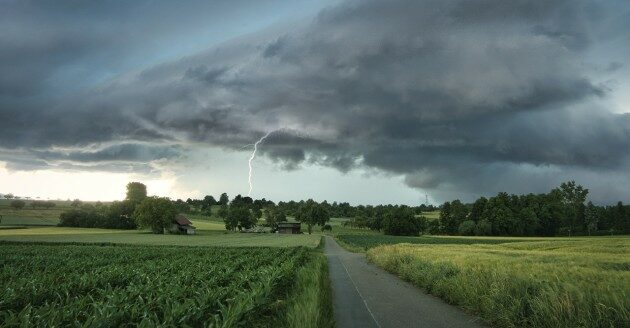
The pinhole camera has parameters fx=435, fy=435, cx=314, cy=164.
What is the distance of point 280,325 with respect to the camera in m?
10.5

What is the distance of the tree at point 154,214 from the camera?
113 m

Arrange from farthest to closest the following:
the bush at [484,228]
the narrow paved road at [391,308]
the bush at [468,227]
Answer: the bush at [468,227], the bush at [484,228], the narrow paved road at [391,308]

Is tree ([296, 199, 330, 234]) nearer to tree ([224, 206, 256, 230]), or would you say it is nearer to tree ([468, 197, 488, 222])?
tree ([224, 206, 256, 230])

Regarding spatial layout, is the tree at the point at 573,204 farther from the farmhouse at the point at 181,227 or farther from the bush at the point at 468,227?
the farmhouse at the point at 181,227

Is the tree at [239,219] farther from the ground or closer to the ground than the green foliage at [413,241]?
farther from the ground

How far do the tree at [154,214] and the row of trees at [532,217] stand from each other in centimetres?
8572

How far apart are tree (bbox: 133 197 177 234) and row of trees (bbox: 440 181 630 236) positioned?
281ft

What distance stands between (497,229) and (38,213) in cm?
13955

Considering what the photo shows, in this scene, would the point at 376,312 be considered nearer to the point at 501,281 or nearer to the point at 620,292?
the point at 501,281

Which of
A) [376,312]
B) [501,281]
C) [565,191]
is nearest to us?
[501,281]

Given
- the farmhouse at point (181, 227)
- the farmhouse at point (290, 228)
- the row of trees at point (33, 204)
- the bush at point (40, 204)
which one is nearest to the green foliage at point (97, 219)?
the farmhouse at point (181, 227)

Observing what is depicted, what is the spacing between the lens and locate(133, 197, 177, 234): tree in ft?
370

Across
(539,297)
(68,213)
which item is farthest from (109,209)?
(539,297)

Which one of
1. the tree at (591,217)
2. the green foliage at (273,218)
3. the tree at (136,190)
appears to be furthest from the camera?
the green foliage at (273,218)
